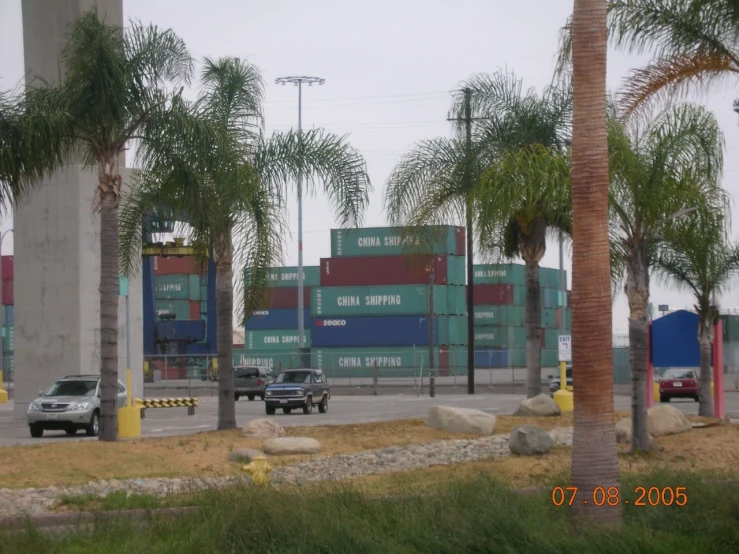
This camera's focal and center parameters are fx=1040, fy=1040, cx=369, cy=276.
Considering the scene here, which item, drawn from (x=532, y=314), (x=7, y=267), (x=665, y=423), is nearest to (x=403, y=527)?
(x=665, y=423)

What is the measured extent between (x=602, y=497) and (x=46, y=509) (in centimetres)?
688

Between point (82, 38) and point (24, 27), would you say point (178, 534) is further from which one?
point (24, 27)

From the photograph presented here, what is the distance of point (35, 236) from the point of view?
32.4 metres

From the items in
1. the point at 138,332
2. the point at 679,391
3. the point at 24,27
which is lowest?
the point at 679,391

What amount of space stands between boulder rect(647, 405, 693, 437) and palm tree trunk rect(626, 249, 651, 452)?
2.66 meters

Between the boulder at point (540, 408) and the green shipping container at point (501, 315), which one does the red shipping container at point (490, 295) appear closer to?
the green shipping container at point (501, 315)

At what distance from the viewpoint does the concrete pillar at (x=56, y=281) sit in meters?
32.1

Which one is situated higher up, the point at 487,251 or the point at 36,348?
the point at 487,251

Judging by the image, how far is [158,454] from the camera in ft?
57.8

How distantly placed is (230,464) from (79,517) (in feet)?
20.1

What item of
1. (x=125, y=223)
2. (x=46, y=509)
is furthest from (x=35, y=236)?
(x=46, y=509)

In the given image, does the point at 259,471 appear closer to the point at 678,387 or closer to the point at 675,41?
the point at 675,41

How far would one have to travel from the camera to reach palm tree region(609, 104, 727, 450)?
606 inches

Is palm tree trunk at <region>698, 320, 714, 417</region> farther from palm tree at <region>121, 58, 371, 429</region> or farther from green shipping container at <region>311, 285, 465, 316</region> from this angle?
green shipping container at <region>311, 285, 465, 316</region>
